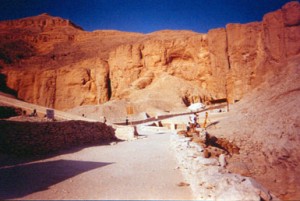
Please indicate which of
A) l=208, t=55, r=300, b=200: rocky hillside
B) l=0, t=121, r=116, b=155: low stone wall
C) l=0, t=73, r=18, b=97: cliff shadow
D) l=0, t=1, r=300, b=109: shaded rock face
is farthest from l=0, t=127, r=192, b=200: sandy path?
l=0, t=73, r=18, b=97: cliff shadow

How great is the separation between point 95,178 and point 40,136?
4791mm

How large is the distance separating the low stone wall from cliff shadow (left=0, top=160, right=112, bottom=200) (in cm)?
158

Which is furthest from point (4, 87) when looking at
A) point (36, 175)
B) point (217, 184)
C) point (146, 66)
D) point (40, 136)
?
point (217, 184)

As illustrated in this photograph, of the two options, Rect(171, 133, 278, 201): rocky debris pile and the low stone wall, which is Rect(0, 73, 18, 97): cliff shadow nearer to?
the low stone wall

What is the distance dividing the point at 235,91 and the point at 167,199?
42.9 metres

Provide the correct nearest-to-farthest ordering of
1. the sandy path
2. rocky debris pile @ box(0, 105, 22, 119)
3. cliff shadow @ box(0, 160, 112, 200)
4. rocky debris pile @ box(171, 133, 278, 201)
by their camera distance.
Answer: rocky debris pile @ box(171, 133, 278, 201) → the sandy path → cliff shadow @ box(0, 160, 112, 200) → rocky debris pile @ box(0, 105, 22, 119)

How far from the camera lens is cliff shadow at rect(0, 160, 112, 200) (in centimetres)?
638

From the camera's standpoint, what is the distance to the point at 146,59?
55.8 metres

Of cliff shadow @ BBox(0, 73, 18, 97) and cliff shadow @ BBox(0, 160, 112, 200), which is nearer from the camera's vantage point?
cliff shadow @ BBox(0, 160, 112, 200)

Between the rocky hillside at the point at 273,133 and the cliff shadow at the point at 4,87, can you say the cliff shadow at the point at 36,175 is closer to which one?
the rocky hillside at the point at 273,133

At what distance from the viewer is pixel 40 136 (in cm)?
1103

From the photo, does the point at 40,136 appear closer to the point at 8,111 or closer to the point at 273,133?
the point at 273,133

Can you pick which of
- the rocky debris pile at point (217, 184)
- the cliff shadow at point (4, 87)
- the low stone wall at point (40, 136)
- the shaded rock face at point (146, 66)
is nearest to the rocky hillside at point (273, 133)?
the rocky debris pile at point (217, 184)

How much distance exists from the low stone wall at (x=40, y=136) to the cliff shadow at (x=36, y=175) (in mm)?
1581
